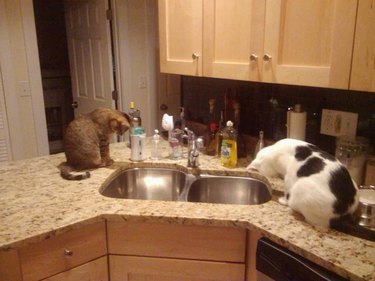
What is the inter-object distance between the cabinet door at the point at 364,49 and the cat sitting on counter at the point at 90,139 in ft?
3.43

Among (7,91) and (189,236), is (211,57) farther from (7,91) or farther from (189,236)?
(7,91)

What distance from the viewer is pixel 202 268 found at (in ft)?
4.10

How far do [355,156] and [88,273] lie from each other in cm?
115

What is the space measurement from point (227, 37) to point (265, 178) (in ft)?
2.25

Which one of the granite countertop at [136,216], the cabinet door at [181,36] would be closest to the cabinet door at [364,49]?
the granite countertop at [136,216]

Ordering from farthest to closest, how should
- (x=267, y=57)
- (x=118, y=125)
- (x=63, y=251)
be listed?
1. (x=118, y=125)
2. (x=267, y=57)
3. (x=63, y=251)

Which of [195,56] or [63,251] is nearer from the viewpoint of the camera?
[63,251]

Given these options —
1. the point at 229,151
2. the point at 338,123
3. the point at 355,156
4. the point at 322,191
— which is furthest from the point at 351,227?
the point at 229,151

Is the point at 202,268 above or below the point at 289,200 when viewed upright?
below

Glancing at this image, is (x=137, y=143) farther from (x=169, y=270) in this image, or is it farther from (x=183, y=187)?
(x=169, y=270)

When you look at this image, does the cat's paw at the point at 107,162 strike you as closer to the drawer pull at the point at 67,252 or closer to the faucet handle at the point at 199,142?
the faucet handle at the point at 199,142

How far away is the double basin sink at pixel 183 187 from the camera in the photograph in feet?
5.24

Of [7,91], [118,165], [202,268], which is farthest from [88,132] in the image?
[7,91]

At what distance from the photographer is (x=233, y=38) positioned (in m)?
1.52
